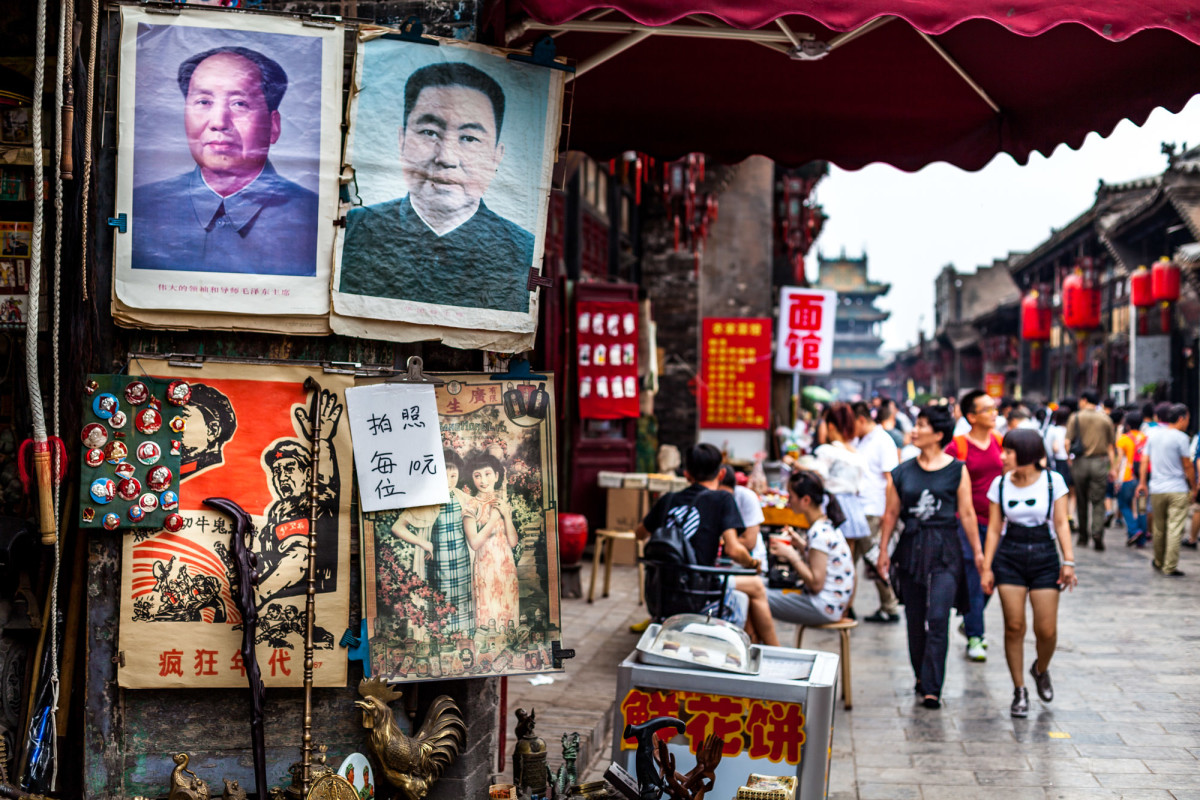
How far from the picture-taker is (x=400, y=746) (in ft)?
11.7

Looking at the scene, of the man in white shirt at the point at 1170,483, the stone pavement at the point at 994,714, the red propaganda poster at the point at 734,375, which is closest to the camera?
the stone pavement at the point at 994,714

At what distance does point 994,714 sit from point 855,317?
76.9 m

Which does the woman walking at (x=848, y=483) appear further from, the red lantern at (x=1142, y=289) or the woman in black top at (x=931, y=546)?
the red lantern at (x=1142, y=289)

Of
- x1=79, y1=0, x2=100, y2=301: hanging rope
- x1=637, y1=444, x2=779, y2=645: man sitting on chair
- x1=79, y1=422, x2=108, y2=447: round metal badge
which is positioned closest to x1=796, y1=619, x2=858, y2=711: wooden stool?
x1=637, y1=444, x2=779, y2=645: man sitting on chair

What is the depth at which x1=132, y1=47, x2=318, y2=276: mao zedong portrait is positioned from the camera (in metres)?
3.52

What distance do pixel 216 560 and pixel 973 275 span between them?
60.9 metres

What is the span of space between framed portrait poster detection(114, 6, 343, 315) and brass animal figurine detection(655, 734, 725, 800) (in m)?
1.96

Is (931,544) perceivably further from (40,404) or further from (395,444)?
(40,404)

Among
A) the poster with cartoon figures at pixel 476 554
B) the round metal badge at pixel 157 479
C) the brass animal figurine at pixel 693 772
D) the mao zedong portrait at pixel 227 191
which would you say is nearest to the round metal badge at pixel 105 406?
the round metal badge at pixel 157 479

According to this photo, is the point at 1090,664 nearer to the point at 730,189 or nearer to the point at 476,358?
the point at 476,358

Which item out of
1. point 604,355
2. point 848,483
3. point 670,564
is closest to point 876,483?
point 848,483

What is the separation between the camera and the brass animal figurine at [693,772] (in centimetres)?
365

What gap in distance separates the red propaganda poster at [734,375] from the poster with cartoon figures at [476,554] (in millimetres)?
12063

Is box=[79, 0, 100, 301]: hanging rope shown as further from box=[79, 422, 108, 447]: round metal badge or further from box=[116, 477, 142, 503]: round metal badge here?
box=[116, 477, 142, 503]: round metal badge
